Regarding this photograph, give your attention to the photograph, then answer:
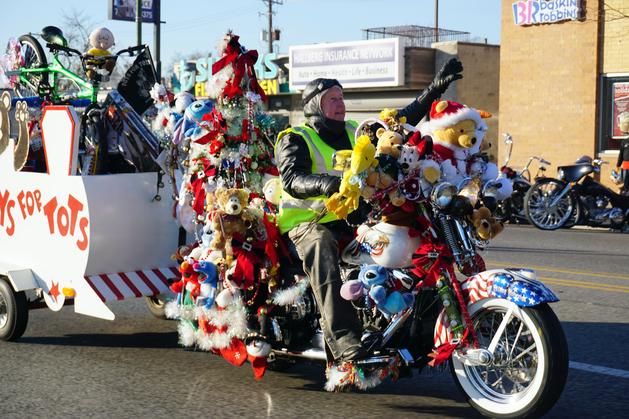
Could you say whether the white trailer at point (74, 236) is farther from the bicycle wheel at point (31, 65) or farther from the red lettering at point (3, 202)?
the bicycle wheel at point (31, 65)

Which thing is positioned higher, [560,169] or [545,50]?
[545,50]

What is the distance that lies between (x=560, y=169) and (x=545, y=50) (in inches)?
328

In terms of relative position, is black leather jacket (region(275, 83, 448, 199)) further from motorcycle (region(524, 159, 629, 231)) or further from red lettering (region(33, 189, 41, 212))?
motorcycle (region(524, 159, 629, 231))

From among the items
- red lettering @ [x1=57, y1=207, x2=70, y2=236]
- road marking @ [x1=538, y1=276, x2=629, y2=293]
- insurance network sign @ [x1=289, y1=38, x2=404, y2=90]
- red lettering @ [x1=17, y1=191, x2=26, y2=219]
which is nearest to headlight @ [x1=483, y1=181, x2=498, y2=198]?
red lettering @ [x1=57, y1=207, x2=70, y2=236]

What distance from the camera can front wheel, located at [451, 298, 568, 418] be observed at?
489 centimetres

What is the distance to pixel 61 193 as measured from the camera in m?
7.29

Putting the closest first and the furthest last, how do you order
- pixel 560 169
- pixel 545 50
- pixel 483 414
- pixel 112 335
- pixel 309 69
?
1. pixel 483 414
2. pixel 112 335
3. pixel 560 169
4. pixel 545 50
5. pixel 309 69

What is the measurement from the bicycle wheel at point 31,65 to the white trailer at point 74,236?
1853 millimetres

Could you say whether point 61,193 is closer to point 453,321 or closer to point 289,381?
point 289,381

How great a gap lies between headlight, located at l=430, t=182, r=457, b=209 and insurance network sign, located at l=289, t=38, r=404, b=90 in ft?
97.1

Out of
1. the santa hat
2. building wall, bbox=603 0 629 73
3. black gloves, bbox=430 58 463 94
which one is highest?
building wall, bbox=603 0 629 73

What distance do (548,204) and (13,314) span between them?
11.9 meters

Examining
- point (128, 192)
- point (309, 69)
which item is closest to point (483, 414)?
point (128, 192)

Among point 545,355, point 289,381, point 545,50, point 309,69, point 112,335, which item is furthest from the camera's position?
point 309,69
